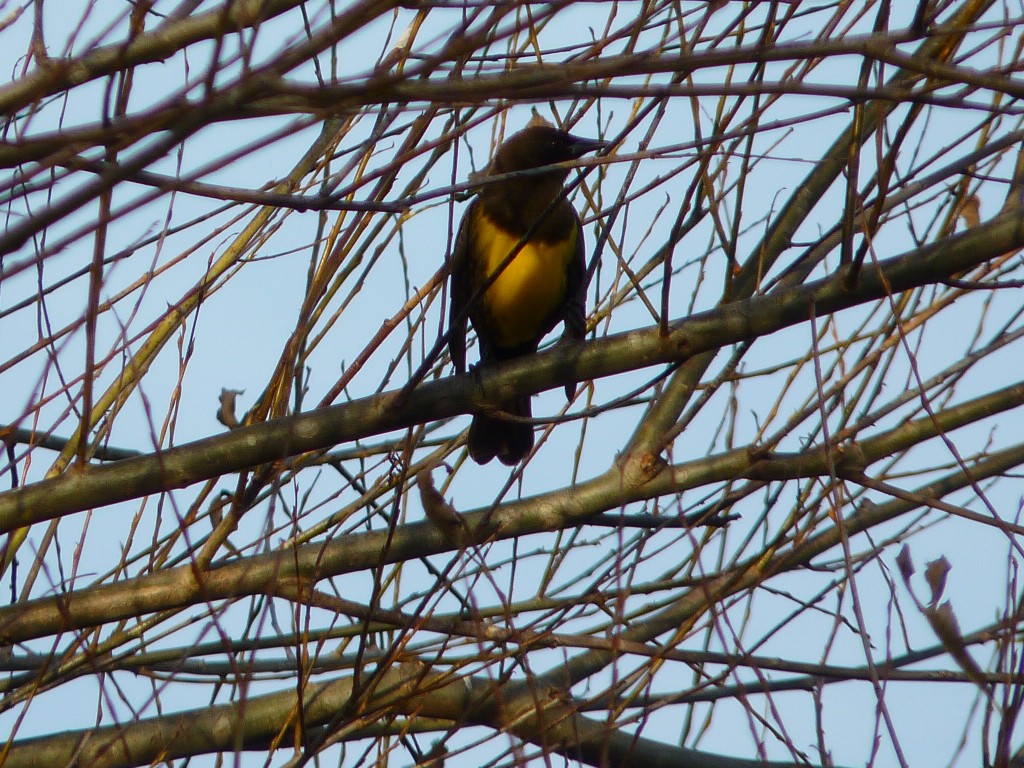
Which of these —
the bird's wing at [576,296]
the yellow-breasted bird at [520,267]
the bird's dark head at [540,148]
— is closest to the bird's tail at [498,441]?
the yellow-breasted bird at [520,267]

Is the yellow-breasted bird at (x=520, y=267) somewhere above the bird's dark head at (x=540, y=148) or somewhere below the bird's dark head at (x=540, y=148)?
below

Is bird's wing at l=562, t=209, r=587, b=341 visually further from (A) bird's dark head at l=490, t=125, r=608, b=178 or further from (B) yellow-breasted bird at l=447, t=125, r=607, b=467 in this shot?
(A) bird's dark head at l=490, t=125, r=608, b=178

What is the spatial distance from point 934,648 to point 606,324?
135 centimetres

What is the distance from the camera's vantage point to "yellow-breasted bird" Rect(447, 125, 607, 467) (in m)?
4.46

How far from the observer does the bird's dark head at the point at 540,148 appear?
4.83 meters

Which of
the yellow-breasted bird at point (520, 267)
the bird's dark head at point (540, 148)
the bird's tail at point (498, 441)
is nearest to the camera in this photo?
the bird's tail at point (498, 441)

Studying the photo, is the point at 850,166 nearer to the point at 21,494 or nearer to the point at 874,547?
the point at 874,547

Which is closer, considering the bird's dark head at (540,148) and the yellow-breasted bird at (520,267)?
the yellow-breasted bird at (520,267)

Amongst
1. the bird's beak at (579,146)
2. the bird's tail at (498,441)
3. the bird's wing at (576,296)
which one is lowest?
the bird's tail at (498,441)

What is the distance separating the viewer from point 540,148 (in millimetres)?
4914

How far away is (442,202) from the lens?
308cm

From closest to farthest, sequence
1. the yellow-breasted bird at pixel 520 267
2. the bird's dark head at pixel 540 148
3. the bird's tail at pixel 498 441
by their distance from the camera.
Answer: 1. the bird's tail at pixel 498 441
2. the yellow-breasted bird at pixel 520 267
3. the bird's dark head at pixel 540 148

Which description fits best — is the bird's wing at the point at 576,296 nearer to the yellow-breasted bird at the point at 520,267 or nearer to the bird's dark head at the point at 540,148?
the yellow-breasted bird at the point at 520,267

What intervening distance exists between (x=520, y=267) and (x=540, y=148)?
68 cm
